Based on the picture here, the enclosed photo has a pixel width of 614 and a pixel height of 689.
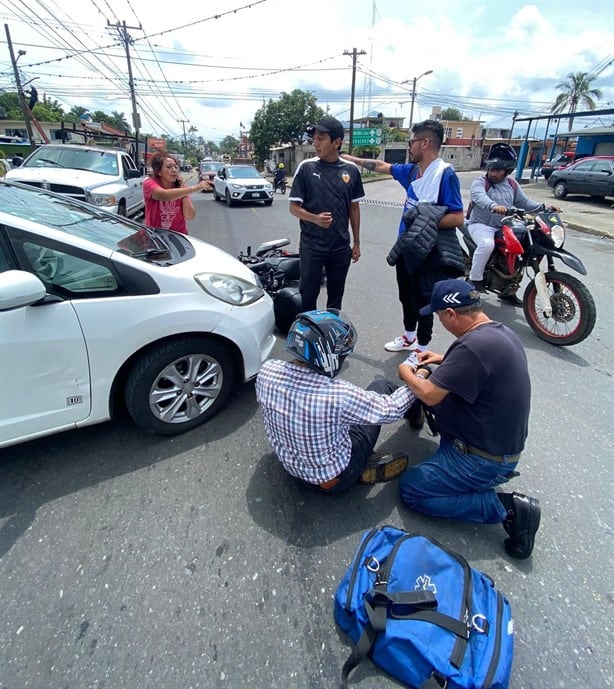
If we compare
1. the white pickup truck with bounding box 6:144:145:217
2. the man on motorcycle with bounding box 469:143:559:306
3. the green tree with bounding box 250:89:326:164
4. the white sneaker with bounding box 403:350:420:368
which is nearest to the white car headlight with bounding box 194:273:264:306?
the white sneaker with bounding box 403:350:420:368

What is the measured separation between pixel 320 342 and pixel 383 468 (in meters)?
0.90

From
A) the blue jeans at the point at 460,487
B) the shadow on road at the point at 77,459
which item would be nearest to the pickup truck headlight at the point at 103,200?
the shadow on road at the point at 77,459

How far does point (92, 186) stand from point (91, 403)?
6.82 metres

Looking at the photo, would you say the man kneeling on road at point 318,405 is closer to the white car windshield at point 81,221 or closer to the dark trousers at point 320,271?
the white car windshield at point 81,221

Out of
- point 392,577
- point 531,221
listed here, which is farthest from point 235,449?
point 531,221

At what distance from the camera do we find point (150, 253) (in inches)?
103

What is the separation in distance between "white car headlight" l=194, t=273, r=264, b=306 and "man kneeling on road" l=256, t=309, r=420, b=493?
0.79 meters

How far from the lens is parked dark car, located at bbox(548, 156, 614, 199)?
13.5m

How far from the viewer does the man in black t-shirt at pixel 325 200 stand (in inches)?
118

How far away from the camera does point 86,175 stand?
799 cm

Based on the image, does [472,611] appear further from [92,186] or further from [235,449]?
[92,186]

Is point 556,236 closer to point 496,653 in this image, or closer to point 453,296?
point 453,296

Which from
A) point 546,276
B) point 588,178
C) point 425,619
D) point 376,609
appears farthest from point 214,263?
point 588,178

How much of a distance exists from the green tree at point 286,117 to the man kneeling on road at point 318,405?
1629 inches
